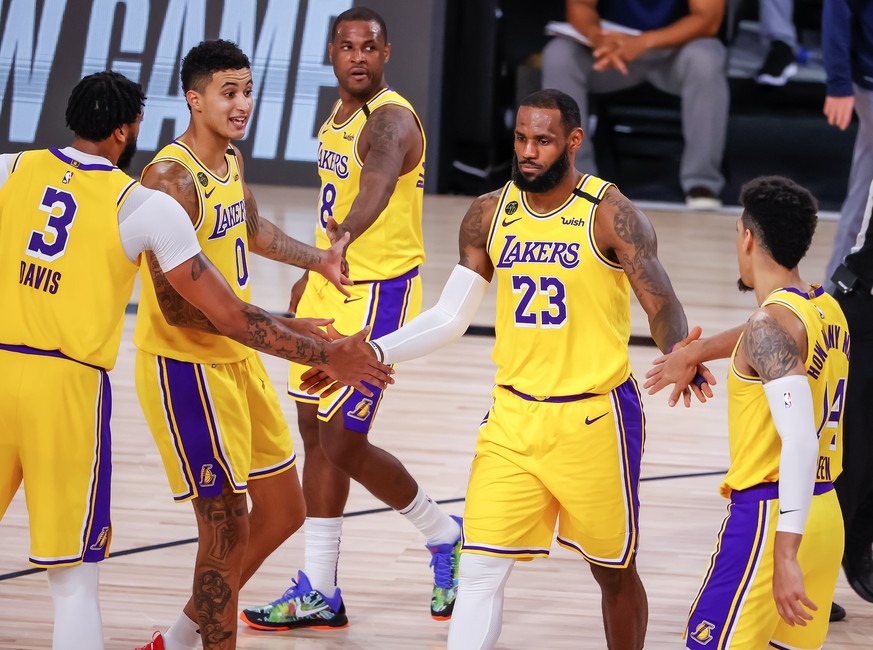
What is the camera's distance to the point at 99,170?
3.52m

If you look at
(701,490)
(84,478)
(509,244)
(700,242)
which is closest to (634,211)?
(509,244)

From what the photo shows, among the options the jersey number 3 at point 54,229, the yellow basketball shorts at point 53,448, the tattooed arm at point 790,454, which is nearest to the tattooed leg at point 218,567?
the yellow basketball shorts at point 53,448

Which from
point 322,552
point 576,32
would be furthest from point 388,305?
point 576,32

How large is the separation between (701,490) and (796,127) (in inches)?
381

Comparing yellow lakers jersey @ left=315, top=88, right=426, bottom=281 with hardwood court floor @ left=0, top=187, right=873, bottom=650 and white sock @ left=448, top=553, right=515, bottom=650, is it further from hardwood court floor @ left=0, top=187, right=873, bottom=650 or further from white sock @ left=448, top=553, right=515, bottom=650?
white sock @ left=448, top=553, right=515, bottom=650

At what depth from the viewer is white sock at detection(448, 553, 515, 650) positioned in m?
3.64

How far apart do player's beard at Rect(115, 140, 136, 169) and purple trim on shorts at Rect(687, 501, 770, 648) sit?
6.22 ft

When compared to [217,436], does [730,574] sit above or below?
below

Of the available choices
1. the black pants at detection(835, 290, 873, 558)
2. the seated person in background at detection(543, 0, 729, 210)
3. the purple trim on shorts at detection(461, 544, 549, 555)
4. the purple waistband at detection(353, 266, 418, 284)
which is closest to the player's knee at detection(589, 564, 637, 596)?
the purple trim on shorts at detection(461, 544, 549, 555)

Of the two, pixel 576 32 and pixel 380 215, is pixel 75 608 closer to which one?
pixel 380 215

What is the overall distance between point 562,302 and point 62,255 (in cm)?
137

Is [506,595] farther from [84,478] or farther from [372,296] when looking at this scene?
[84,478]

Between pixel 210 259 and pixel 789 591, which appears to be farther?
pixel 210 259

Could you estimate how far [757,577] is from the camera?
3295 mm
